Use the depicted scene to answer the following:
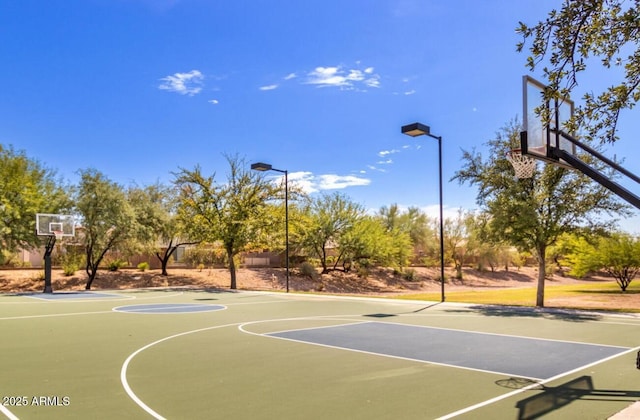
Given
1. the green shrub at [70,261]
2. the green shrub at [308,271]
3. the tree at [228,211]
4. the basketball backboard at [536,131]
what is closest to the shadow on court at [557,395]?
the basketball backboard at [536,131]

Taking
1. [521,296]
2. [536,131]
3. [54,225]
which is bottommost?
[521,296]

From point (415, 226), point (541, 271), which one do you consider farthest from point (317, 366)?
point (415, 226)

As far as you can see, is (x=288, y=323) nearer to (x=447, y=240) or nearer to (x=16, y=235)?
(x=16, y=235)

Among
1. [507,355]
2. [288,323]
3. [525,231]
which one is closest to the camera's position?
[507,355]

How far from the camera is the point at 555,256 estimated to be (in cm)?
6481

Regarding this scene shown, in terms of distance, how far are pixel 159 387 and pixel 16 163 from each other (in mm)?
28221

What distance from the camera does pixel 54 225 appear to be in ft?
89.7

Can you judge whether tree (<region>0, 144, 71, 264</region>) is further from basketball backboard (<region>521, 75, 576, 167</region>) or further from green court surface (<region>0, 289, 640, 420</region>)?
basketball backboard (<region>521, 75, 576, 167</region>)

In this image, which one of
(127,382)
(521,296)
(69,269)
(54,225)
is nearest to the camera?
(127,382)

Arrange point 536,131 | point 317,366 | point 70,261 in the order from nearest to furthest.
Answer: point 317,366, point 536,131, point 70,261

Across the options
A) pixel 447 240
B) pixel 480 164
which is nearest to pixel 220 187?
pixel 480 164

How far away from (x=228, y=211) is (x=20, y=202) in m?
12.2

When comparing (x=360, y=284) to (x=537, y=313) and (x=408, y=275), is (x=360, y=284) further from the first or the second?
(x=537, y=313)

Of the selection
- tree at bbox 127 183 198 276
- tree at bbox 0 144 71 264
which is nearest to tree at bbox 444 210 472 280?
tree at bbox 127 183 198 276
